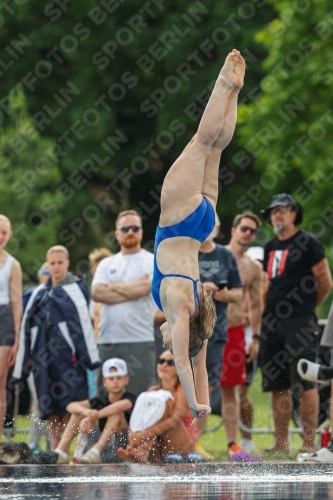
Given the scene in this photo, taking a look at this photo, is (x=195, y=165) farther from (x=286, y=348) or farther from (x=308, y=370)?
(x=286, y=348)

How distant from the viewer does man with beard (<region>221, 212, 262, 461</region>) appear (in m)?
11.6

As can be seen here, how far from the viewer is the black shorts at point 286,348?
11609 mm

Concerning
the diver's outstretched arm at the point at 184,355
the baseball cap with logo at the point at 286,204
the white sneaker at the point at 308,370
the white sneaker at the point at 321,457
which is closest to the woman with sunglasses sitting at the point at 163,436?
the white sneaker at the point at 321,457

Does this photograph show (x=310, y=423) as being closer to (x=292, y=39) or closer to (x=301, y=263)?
(x=301, y=263)

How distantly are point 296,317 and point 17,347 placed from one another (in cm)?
291

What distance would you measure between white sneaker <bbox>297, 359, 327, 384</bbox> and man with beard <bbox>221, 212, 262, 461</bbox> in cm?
93

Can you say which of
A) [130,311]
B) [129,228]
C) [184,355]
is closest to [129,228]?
[129,228]

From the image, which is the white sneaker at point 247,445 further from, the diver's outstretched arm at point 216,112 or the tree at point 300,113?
the tree at point 300,113

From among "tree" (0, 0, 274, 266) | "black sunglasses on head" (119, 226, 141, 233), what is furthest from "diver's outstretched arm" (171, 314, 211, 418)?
"tree" (0, 0, 274, 266)

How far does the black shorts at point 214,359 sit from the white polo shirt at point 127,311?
818 mm

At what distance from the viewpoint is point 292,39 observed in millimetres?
26047

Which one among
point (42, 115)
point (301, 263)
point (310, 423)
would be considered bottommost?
point (310, 423)

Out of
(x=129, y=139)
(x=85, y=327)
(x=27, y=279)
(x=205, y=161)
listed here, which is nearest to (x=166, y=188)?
(x=205, y=161)

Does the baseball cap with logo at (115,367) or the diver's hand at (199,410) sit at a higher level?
the baseball cap with logo at (115,367)
